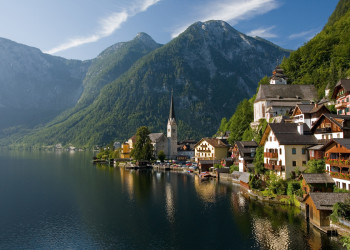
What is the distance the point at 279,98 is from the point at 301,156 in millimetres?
37748

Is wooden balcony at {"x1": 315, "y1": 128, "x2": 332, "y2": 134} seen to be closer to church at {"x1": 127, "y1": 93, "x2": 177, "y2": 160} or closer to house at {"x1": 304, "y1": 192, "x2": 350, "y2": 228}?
house at {"x1": 304, "y1": 192, "x2": 350, "y2": 228}

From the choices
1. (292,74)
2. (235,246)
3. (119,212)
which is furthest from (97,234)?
(292,74)

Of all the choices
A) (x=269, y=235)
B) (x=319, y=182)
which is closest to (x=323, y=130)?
(x=319, y=182)

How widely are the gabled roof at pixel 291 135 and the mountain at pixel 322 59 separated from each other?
118ft

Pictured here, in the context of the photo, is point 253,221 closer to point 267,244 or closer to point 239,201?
point 267,244

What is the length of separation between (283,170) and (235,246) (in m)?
24.5

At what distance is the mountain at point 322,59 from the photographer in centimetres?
9562

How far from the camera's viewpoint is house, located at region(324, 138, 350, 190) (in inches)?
1615

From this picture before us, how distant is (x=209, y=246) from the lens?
35.2 meters

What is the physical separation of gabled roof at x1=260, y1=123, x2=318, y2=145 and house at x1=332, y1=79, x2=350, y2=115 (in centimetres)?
1058

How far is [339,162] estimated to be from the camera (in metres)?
42.3

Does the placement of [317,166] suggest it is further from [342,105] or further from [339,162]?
[342,105]

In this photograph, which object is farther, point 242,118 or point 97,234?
point 242,118

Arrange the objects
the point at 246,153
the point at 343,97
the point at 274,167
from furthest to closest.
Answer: the point at 246,153 < the point at 343,97 < the point at 274,167
